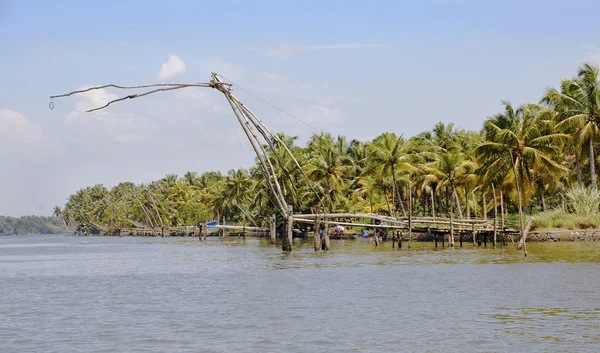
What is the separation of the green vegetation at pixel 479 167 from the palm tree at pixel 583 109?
6 cm

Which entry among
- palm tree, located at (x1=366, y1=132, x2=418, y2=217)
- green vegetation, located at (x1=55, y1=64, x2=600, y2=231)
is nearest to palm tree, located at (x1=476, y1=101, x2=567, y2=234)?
green vegetation, located at (x1=55, y1=64, x2=600, y2=231)

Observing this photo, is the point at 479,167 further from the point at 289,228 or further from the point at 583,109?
the point at 289,228

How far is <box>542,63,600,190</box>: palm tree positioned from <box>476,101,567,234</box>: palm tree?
102cm

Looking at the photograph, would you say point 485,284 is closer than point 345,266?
Yes

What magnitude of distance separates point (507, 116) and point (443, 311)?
103 ft

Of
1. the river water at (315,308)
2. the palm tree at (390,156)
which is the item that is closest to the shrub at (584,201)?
the palm tree at (390,156)

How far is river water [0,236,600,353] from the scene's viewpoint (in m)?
14.4

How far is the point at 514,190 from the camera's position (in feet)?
172

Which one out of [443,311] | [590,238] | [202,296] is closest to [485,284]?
[443,311]

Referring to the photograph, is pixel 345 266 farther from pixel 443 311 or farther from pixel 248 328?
pixel 248 328

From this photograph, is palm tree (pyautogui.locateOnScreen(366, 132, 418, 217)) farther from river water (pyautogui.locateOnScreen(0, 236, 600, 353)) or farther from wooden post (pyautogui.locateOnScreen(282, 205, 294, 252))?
river water (pyautogui.locateOnScreen(0, 236, 600, 353))

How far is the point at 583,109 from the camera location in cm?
4703

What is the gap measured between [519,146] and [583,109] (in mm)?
4922

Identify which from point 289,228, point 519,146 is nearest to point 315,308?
point 289,228
